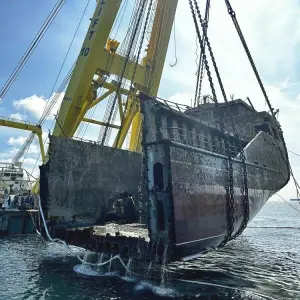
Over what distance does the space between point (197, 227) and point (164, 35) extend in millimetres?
13697

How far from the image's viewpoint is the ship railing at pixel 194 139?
7.36 meters

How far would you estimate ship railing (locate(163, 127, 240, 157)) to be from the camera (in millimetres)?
7355

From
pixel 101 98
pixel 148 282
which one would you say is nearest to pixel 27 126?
pixel 101 98

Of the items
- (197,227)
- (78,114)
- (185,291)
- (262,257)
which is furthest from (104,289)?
(78,114)

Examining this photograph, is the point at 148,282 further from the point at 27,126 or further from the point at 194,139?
the point at 27,126

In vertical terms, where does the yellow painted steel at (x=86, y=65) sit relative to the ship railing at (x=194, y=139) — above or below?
above

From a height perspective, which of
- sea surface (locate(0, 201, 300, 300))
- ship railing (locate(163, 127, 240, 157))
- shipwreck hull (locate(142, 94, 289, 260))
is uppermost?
Answer: ship railing (locate(163, 127, 240, 157))

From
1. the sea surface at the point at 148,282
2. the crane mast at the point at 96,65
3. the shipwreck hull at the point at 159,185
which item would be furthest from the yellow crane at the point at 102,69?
the sea surface at the point at 148,282

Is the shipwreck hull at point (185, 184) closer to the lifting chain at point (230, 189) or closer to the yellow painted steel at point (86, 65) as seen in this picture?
the lifting chain at point (230, 189)

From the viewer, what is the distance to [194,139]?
8.05 meters

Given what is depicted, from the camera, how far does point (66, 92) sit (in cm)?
1520

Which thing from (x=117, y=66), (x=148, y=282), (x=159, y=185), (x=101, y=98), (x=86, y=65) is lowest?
(x=148, y=282)

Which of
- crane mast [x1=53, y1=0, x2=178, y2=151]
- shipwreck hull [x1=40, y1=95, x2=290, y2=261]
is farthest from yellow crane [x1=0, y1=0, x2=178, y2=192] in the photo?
shipwreck hull [x1=40, y1=95, x2=290, y2=261]

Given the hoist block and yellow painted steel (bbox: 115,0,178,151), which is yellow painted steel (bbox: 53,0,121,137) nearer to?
the hoist block
